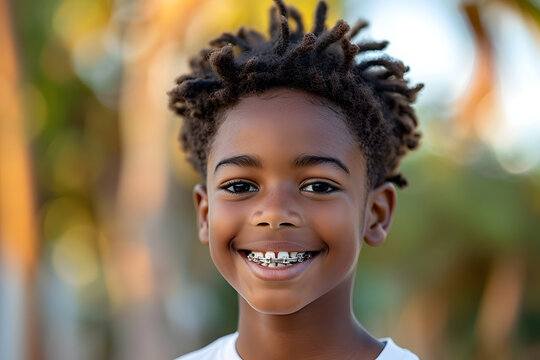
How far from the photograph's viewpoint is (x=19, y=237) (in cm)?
917

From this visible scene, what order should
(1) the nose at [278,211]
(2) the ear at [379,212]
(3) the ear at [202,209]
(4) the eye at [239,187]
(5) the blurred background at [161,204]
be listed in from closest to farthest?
(1) the nose at [278,211] < (4) the eye at [239,187] < (2) the ear at [379,212] < (3) the ear at [202,209] < (5) the blurred background at [161,204]

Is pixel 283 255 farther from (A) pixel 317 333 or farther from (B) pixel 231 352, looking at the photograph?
(B) pixel 231 352

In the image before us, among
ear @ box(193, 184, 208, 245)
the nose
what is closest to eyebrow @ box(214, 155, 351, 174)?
the nose

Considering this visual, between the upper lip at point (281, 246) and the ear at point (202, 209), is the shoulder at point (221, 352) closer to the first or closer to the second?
the ear at point (202, 209)

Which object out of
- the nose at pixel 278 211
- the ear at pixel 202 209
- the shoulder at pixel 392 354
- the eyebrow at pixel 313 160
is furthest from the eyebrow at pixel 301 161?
the shoulder at pixel 392 354

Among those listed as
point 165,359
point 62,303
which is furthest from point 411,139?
point 62,303

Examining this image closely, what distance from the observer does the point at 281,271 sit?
2320 mm

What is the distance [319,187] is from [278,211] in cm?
18

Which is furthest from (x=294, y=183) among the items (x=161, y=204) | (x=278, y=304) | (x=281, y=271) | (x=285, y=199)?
(x=161, y=204)

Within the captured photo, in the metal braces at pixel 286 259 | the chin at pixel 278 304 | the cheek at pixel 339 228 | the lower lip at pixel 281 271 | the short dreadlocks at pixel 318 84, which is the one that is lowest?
the chin at pixel 278 304

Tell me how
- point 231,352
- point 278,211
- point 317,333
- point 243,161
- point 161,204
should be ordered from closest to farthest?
1. point 278,211
2. point 243,161
3. point 317,333
4. point 231,352
5. point 161,204

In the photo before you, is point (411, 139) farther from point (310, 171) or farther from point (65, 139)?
point (65, 139)

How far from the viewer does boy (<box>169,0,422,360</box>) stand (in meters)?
2.33

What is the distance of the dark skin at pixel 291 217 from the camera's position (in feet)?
7.62
